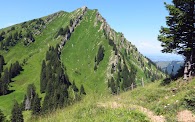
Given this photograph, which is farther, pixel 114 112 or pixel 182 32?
pixel 182 32

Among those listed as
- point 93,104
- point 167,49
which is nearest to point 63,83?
point 167,49

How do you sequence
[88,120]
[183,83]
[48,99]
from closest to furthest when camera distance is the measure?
[88,120]
[183,83]
[48,99]

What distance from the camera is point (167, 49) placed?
118ft

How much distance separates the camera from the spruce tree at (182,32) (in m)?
34.4

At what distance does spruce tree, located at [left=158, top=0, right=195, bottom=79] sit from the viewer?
34.4 m

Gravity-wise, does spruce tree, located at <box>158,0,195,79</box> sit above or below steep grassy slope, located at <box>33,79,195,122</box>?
above

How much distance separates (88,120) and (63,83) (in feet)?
589

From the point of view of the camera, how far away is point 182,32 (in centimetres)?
3584

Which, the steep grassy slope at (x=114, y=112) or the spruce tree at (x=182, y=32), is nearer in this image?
the steep grassy slope at (x=114, y=112)

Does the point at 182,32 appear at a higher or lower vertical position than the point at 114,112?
higher

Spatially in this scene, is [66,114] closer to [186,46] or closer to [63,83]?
[186,46]

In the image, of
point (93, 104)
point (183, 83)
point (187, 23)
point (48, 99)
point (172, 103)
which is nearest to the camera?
point (93, 104)

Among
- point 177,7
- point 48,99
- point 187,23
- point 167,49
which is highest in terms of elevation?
point 177,7

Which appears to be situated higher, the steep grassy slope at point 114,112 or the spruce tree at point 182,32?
the spruce tree at point 182,32
